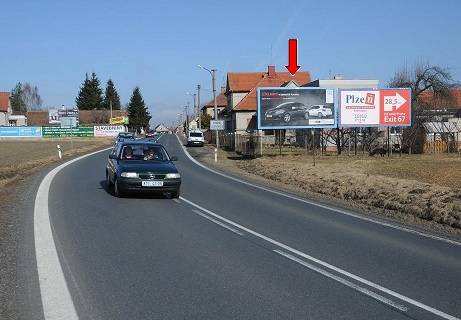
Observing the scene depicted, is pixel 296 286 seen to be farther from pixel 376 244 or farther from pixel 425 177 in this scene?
pixel 425 177

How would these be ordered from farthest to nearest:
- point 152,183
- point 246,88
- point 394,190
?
point 246,88 → point 394,190 → point 152,183

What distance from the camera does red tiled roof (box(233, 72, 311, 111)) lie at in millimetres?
75938

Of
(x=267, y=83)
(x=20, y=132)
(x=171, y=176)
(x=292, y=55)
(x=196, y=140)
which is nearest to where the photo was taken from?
(x=171, y=176)

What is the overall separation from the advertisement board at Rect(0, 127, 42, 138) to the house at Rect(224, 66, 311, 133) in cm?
3139

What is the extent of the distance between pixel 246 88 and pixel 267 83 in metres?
3.57

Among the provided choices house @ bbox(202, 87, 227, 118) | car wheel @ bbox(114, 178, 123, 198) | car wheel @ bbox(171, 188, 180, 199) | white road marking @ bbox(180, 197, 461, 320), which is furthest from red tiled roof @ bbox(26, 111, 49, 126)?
white road marking @ bbox(180, 197, 461, 320)

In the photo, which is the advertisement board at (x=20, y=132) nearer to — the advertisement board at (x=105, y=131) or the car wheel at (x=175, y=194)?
the advertisement board at (x=105, y=131)

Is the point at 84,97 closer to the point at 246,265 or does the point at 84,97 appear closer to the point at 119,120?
the point at 119,120

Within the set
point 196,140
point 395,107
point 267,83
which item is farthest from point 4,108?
point 395,107

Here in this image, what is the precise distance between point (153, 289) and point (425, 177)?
17.9 metres

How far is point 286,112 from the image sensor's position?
39500 mm

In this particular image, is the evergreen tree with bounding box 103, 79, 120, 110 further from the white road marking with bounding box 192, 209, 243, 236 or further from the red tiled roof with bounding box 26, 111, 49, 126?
the white road marking with bounding box 192, 209, 243, 236

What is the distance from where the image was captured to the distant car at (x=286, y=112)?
39500 mm

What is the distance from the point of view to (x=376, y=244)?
9.82 metres
